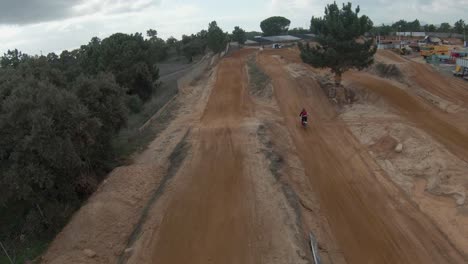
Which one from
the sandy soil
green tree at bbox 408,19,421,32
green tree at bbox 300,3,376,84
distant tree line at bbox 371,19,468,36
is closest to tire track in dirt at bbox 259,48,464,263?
the sandy soil

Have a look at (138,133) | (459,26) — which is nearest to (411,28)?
(459,26)

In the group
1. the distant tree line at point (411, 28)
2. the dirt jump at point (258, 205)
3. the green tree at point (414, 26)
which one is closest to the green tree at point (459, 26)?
the distant tree line at point (411, 28)

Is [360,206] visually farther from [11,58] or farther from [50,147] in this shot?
[11,58]

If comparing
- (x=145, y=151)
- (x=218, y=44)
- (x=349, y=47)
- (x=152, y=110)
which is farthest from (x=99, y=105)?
(x=218, y=44)

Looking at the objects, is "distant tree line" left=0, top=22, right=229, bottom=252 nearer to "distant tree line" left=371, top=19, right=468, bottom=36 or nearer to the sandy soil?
the sandy soil

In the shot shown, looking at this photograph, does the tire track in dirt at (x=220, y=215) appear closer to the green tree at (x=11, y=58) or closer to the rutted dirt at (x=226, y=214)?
the rutted dirt at (x=226, y=214)

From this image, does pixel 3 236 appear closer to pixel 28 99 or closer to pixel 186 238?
pixel 28 99
